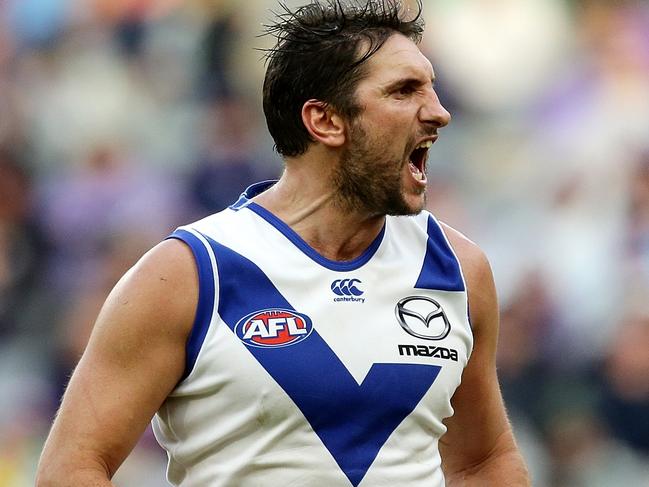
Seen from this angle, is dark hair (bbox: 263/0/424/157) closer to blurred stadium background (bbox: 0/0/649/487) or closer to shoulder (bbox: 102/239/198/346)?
shoulder (bbox: 102/239/198/346)

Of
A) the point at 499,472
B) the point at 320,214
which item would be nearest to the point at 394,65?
the point at 320,214

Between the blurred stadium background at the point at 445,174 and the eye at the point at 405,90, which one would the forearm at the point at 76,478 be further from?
the blurred stadium background at the point at 445,174

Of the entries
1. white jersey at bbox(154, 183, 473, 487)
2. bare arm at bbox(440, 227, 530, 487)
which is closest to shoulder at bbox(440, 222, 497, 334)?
bare arm at bbox(440, 227, 530, 487)

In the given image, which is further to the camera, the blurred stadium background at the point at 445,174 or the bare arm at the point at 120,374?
the blurred stadium background at the point at 445,174

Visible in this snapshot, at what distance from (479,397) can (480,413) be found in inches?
2.2

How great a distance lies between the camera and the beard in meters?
3.79

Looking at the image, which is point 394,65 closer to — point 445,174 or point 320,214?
point 320,214

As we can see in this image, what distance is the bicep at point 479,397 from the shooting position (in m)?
4.00

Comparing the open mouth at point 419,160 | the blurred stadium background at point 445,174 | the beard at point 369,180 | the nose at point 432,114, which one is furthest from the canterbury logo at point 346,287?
the blurred stadium background at point 445,174

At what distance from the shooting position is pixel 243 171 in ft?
27.3

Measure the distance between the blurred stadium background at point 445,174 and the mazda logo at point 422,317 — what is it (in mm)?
4062

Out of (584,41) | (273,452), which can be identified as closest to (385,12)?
(273,452)

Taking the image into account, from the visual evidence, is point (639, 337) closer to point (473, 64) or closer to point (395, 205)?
point (473, 64)

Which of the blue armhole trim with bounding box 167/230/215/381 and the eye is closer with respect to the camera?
the blue armhole trim with bounding box 167/230/215/381
